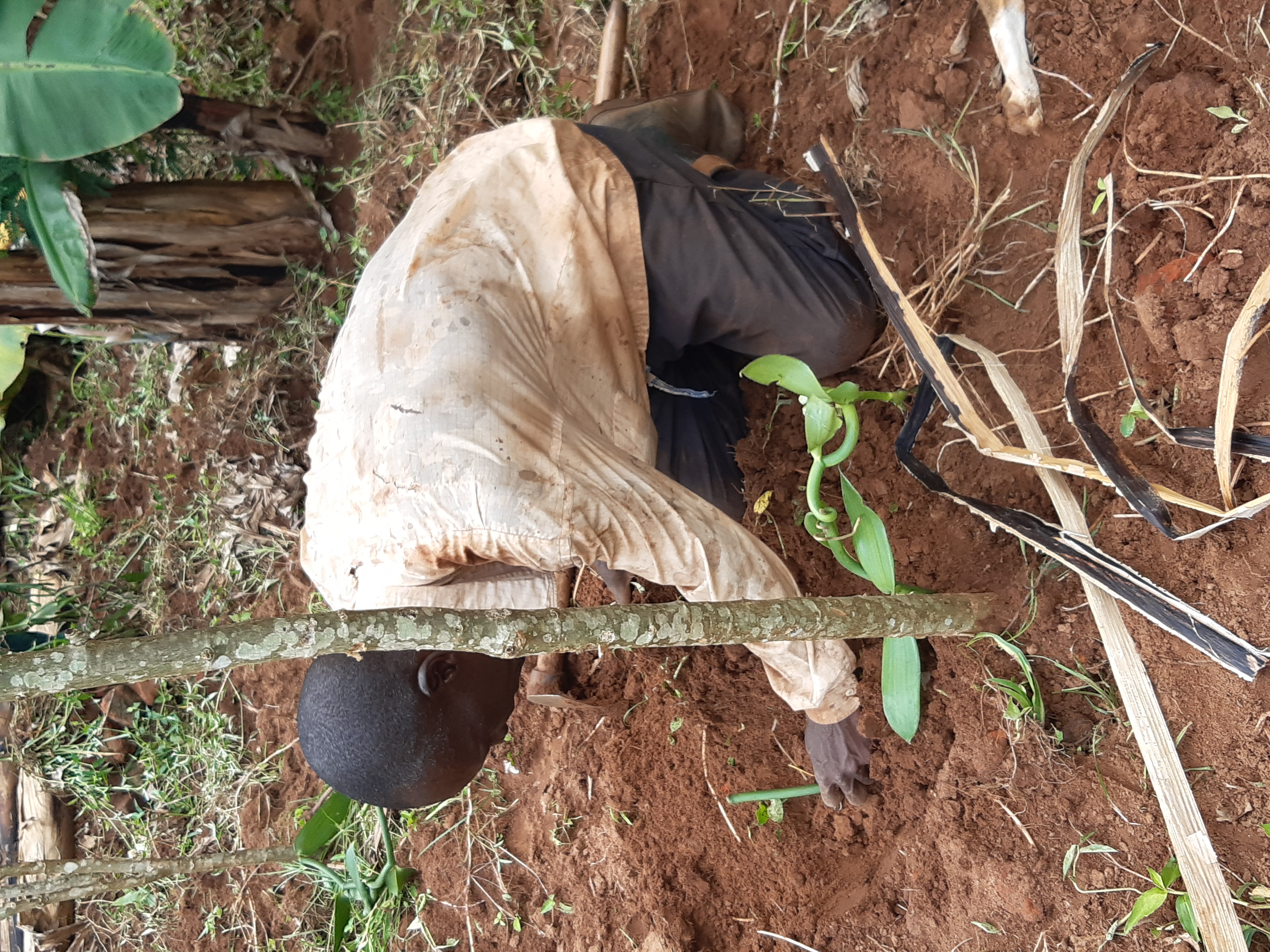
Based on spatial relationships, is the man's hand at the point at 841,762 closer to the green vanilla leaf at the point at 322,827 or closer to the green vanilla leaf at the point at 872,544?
the green vanilla leaf at the point at 872,544

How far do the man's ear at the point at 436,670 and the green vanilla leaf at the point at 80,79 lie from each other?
1.59 metres

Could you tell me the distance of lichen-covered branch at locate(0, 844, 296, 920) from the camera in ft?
6.18

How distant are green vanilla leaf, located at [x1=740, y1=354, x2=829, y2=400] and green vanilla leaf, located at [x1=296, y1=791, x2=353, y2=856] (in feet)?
5.38

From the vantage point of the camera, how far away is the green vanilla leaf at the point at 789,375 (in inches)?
56.9

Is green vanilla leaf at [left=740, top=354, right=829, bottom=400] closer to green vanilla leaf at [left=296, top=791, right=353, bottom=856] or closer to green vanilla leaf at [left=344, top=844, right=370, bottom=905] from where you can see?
green vanilla leaf at [left=296, top=791, right=353, bottom=856]

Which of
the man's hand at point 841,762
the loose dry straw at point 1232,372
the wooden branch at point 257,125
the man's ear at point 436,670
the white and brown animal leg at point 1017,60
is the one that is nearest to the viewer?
the loose dry straw at point 1232,372

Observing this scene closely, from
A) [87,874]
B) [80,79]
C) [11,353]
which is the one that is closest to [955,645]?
[87,874]

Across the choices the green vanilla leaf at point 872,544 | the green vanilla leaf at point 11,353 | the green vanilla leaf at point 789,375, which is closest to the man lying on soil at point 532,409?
the green vanilla leaf at point 872,544

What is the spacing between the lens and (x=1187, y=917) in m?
1.26

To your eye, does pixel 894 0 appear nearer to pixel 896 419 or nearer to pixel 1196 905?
pixel 896 419

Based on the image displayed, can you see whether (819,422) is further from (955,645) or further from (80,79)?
(80,79)

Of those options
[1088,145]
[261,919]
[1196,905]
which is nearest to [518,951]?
[261,919]

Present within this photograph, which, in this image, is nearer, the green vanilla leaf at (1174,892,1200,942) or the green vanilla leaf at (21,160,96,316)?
the green vanilla leaf at (1174,892,1200,942)

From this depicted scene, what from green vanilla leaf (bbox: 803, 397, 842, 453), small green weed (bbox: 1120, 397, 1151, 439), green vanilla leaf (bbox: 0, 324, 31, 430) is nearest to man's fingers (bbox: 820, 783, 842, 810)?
green vanilla leaf (bbox: 803, 397, 842, 453)
